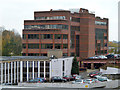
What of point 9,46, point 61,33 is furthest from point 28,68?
point 9,46

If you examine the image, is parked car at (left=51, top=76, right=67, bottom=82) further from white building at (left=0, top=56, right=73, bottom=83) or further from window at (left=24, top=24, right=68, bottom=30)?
window at (left=24, top=24, right=68, bottom=30)

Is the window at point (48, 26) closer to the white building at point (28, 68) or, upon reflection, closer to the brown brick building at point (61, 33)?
the brown brick building at point (61, 33)

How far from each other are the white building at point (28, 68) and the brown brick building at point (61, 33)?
20.2 meters

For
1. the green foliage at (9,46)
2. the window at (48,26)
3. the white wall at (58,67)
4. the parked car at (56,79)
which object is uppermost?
the window at (48,26)

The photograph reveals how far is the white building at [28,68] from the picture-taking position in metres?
42.2

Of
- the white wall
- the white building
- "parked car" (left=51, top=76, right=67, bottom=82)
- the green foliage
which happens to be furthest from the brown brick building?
"parked car" (left=51, top=76, right=67, bottom=82)

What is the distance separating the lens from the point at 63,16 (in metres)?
72.1

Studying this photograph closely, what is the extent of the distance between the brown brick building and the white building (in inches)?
795

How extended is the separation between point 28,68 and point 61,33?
25315 mm

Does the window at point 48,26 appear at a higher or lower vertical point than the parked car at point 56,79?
higher

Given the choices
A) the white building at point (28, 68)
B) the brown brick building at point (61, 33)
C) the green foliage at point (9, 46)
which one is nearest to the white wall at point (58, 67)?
the white building at point (28, 68)

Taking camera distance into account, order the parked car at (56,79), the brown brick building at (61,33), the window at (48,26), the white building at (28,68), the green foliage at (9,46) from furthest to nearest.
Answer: the green foliage at (9,46) < the window at (48,26) < the brown brick building at (61,33) < the parked car at (56,79) < the white building at (28,68)

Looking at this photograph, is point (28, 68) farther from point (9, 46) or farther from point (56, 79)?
point (9, 46)

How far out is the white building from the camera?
1661 inches
